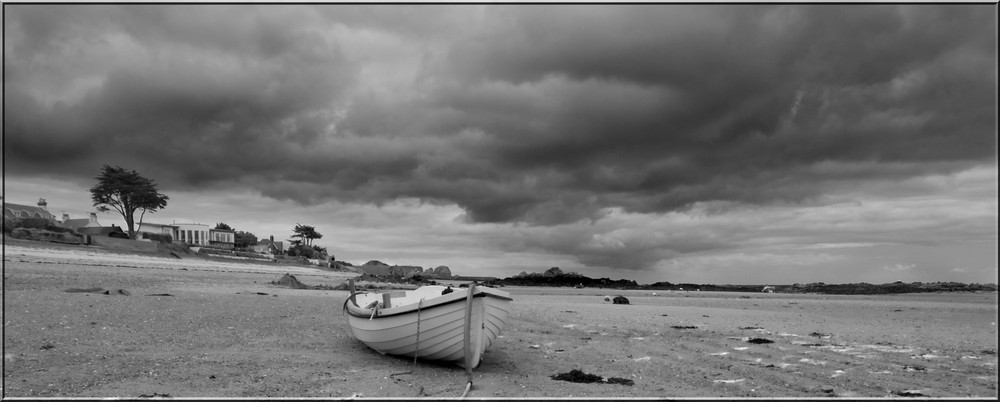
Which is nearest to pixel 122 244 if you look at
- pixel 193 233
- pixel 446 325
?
pixel 193 233

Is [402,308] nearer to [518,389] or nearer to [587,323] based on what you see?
[518,389]

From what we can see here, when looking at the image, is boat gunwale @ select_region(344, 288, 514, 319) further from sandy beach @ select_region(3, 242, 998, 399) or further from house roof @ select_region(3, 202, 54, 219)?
house roof @ select_region(3, 202, 54, 219)

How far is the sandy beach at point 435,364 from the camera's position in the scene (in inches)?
363

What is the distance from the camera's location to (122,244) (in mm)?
51375

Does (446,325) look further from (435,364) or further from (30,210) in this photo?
(30,210)

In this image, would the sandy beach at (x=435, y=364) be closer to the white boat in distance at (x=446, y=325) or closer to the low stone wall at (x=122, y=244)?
the white boat in distance at (x=446, y=325)

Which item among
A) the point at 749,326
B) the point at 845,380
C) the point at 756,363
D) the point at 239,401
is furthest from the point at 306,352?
the point at 749,326

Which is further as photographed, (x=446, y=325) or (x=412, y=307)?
(x=412, y=307)

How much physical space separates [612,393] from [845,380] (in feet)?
14.8

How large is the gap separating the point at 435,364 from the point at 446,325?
1.14 metres

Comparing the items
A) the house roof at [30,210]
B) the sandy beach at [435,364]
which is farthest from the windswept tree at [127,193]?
the sandy beach at [435,364]

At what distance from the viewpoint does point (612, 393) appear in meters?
9.12

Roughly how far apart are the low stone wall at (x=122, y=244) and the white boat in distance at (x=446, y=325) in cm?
4769

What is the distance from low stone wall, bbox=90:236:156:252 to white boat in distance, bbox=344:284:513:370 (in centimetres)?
4769
